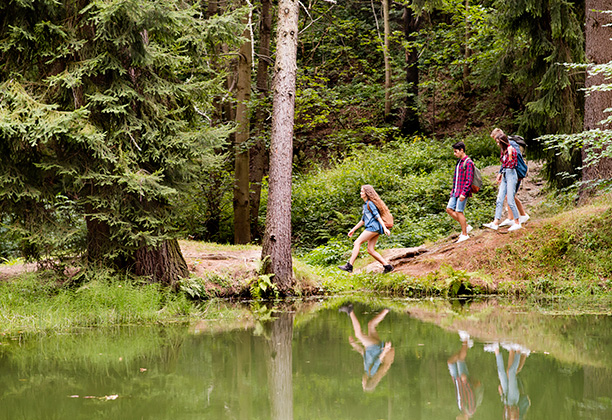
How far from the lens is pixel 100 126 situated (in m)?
8.89

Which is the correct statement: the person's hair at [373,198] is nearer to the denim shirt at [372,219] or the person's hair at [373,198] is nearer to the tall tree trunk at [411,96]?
the denim shirt at [372,219]

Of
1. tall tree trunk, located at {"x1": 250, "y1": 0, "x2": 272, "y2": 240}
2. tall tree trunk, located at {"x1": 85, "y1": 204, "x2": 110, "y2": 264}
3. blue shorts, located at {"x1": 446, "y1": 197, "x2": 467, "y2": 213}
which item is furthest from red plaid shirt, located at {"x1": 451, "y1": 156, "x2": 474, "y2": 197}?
tall tree trunk, located at {"x1": 250, "y1": 0, "x2": 272, "y2": 240}

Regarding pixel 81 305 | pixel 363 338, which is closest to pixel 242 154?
pixel 81 305

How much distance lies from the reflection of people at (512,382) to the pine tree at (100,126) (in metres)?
5.30

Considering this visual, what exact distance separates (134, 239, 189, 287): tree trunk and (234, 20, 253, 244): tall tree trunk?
694 centimetres

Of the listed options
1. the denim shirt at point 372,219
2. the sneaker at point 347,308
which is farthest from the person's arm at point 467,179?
the sneaker at point 347,308

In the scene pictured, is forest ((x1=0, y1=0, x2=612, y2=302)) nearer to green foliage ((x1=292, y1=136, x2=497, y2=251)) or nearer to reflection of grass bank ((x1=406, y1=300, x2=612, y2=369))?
green foliage ((x1=292, y1=136, x2=497, y2=251))

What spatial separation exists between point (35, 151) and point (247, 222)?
889 centimetres

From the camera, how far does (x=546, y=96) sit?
46.0 feet

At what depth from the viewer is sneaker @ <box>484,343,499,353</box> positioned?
5871 millimetres

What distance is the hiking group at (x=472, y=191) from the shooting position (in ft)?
37.3

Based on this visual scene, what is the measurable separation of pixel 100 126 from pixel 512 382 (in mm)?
7019

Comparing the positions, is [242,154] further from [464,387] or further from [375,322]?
[464,387]

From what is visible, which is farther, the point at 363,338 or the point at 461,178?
the point at 461,178
